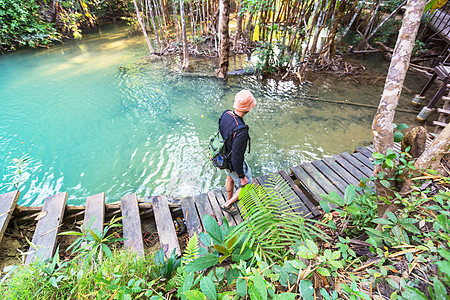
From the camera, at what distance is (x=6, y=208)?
7.93 feet

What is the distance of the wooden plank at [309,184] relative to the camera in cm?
321

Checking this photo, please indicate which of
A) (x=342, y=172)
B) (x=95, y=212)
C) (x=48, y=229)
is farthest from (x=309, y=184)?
(x=48, y=229)

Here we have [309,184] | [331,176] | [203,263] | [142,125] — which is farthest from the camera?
[142,125]

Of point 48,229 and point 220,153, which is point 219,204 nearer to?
point 220,153

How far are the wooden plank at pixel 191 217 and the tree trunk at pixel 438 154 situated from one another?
2.55 metres

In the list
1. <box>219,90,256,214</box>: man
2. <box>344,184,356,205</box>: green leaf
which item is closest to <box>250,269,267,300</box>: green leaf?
<box>344,184,356,205</box>: green leaf

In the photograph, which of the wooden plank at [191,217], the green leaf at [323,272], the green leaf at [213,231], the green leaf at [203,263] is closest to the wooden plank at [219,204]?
the wooden plank at [191,217]

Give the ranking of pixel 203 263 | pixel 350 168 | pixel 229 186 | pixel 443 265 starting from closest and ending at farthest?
pixel 443 265 → pixel 203 263 → pixel 229 186 → pixel 350 168

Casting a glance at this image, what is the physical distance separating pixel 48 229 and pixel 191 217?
5.99 ft

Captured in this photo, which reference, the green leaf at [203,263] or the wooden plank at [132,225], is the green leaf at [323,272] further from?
the wooden plank at [132,225]

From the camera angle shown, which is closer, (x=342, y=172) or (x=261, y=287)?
(x=261, y=287)

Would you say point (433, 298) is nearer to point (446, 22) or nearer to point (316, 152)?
point (316, 152)

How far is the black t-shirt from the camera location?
2301mm

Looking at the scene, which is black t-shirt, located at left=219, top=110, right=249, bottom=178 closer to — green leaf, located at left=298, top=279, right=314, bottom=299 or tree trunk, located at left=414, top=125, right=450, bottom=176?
green leaf, located at left=298, top=279, right=314, bottom=299
